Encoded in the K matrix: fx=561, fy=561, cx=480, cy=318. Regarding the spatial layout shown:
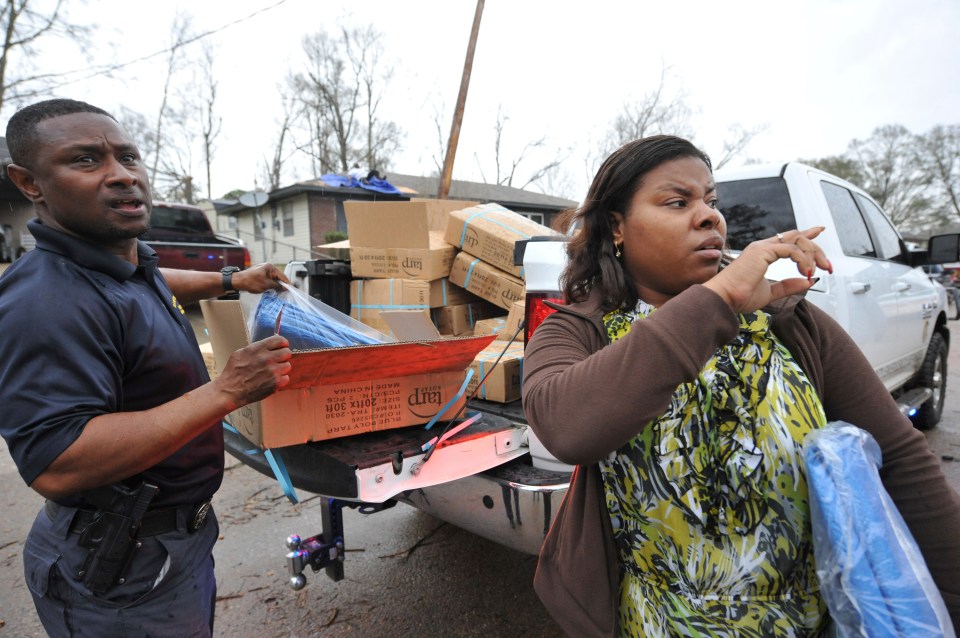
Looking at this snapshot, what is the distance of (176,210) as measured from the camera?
33.0 ft

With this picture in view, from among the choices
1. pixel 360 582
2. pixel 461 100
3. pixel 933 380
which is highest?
pixel 461 100

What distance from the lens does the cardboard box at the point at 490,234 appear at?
3528 millimetres

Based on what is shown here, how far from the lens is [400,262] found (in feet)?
11.6

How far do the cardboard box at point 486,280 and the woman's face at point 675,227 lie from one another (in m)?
2.21

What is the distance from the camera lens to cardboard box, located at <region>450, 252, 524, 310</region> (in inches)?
137

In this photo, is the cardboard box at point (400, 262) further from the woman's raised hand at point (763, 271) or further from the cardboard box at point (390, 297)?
the woman's raised hand at point (763, 271)

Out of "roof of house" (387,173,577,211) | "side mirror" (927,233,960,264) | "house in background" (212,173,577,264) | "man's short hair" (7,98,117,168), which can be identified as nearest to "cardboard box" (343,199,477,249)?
"man's short hair" (7,98,117,168)

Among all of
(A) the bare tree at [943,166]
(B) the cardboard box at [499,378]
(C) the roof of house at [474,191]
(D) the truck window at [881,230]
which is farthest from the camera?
(A) the bare tree at [943,166]

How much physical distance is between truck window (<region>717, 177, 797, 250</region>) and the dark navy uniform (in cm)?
275

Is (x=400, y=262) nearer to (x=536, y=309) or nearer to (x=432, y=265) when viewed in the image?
(x=432, y=265)

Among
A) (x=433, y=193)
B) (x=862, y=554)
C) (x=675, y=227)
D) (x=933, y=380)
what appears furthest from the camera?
(x=433, y=193)

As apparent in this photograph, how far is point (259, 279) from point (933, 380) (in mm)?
5831

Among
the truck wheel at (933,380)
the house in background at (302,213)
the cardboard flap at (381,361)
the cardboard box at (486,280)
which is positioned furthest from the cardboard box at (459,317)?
the house in background at (302,213)

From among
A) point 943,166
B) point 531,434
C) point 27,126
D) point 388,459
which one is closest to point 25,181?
point 27,126
